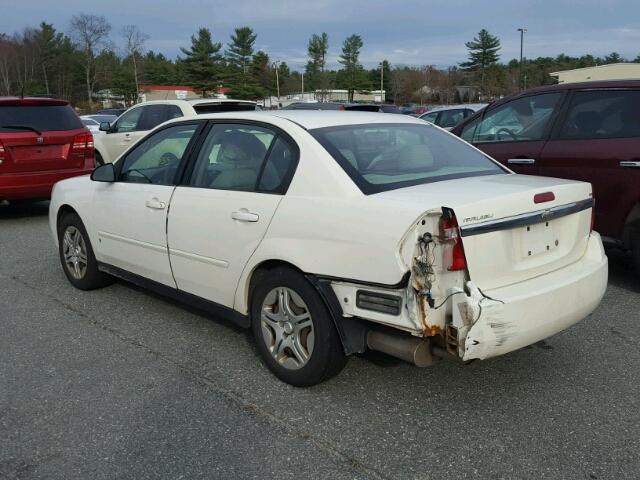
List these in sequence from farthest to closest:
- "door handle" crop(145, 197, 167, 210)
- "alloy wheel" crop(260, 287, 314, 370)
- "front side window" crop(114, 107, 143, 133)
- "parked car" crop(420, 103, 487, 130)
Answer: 1. "parked car" crop(420, 103, 487, 130)
2. "front side window" crop(114, 107, 143, 133)
3. "door handle" crop(145, 197, 167, 210)
4. "alloy wheel" crop(260, 287, 314, 370)

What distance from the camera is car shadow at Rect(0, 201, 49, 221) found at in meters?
9.77

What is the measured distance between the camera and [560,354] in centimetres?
398

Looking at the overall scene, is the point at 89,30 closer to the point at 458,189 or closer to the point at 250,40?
the point at 250,40

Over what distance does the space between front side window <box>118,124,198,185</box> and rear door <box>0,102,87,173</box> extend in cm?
450

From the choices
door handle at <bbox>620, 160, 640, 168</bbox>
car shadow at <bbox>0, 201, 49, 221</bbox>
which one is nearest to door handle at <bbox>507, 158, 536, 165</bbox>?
door handle at <bbox>620, 160, 640, 168</bbox>

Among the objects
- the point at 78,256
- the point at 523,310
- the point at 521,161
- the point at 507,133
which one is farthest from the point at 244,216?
the point at 507,133

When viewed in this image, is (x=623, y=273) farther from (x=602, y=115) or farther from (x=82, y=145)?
(x=82, y=145)

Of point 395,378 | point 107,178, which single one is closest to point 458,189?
point 395,378

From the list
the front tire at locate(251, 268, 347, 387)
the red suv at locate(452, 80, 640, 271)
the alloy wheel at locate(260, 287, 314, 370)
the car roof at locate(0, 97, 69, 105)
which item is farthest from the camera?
the car roof at locate(0, 97, 69, 105)

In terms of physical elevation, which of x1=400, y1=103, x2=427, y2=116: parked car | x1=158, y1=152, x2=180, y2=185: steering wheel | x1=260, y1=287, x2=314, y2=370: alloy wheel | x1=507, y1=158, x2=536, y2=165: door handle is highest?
x1=400, y1=103, x2=427, y2=116: parked car

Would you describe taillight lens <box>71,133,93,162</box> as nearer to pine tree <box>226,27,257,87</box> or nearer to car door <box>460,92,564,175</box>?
car door <box>460,92,564,175</box>

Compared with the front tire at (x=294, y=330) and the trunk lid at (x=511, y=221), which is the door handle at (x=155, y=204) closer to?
the front tire at (x=294, y=330)

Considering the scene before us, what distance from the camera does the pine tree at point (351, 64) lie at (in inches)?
4126

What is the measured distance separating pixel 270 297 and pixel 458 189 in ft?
3.95
